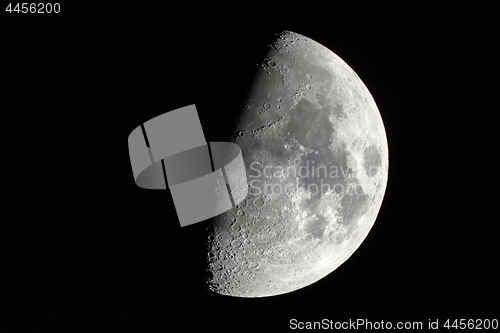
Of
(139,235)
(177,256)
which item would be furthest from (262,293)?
(139,235)

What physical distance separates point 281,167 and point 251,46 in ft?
4.67

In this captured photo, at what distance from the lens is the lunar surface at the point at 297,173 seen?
4.80m

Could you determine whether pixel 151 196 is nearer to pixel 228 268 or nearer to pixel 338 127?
pixel 228 268

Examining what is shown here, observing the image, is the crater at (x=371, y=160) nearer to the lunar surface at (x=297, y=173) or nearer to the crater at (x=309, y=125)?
the lunar surface at (x=297, y=173)

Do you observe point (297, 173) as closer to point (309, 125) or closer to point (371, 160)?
point (309, 125)

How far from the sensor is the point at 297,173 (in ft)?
15.8

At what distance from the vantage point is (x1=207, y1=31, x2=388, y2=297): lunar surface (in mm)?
4797

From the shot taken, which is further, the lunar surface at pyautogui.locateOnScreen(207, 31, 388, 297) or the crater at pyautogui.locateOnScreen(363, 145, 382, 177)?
the crater at pyautogui.locateOnScreen(363, 145, 382, 177)

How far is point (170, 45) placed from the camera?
5.00 metres

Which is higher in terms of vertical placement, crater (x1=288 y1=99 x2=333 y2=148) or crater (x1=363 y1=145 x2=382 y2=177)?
crater (x1=288 y1=99 x2=333 y2=148)

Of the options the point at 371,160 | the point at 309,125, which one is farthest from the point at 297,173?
the point at 371,160

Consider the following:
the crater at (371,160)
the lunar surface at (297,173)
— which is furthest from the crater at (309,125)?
the crater at (371,160)

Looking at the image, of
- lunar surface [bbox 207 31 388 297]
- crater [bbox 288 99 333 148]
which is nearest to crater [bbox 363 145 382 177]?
lunar surface [bbox 207 31 388 297]

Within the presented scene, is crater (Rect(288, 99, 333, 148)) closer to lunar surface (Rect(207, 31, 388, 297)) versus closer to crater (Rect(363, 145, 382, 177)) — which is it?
lunar surface (Rect(207, 31, 388, 297))
